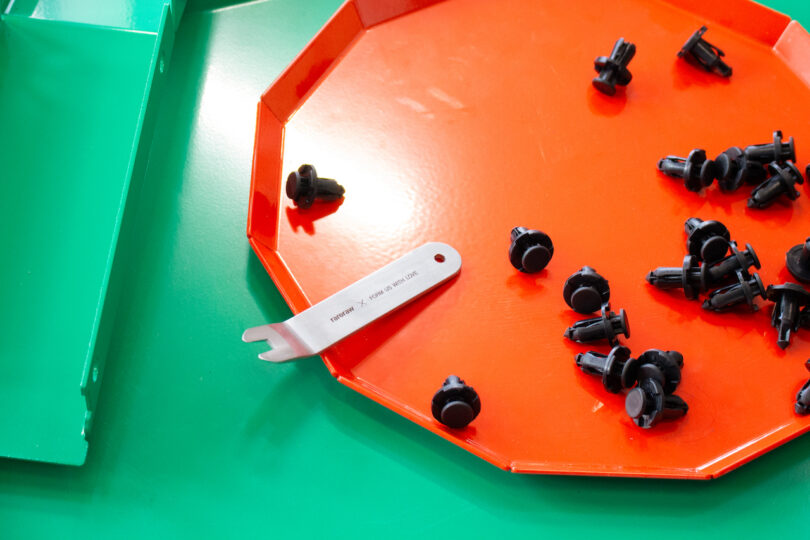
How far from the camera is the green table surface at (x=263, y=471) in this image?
3.20 ft

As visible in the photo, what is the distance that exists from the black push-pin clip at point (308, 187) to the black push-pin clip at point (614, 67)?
1.84ft

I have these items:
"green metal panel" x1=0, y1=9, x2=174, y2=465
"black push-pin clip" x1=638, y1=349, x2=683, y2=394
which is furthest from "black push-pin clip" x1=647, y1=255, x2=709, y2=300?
"green metal panel" x1=0, y1=9, x2=174, y2=465

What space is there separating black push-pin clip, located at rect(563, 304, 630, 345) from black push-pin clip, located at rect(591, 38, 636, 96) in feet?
1.68

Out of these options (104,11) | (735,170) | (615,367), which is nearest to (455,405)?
(615,367)

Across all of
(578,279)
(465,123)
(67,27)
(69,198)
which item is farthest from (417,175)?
(67,27)

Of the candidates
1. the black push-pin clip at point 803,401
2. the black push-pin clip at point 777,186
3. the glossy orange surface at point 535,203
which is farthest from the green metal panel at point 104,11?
the black push-pin clip at point 803,401

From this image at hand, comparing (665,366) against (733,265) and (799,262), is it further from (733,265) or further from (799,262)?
(799,262)

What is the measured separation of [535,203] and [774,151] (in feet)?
1.38

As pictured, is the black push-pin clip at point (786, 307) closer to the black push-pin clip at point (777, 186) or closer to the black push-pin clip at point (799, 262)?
the black push-pin clip at point (799, 262)

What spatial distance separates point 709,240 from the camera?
3.74 feet

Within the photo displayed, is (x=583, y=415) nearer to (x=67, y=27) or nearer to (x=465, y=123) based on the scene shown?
(x=465, y=123)

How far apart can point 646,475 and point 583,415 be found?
0.39ft

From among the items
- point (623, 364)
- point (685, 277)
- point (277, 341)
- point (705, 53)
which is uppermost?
point (705, 53)

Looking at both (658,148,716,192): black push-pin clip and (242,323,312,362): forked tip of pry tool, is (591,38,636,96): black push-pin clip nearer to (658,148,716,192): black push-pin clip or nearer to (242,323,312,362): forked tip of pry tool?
(658,148,716,192): black push-pin clip
